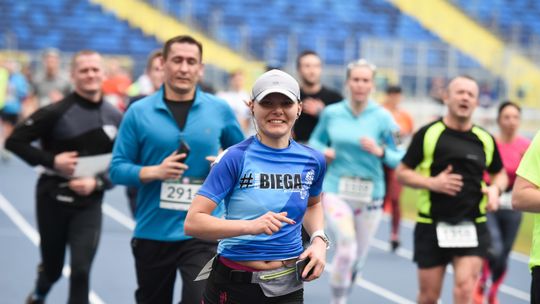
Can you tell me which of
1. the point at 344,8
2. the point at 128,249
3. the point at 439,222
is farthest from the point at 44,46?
the point at 439,222

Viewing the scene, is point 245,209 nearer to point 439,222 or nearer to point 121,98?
point 439,222

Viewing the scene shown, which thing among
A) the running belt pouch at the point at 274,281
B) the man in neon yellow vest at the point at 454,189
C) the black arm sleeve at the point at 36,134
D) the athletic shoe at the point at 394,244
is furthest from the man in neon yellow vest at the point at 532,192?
the athletic shoe at the point at 394,244

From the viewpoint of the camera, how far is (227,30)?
32.4 metres

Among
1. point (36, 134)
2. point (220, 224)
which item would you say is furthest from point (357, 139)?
point (220, 224)

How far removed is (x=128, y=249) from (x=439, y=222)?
20.1ft

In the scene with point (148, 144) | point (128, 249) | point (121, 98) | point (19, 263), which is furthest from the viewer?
point (121, 98)

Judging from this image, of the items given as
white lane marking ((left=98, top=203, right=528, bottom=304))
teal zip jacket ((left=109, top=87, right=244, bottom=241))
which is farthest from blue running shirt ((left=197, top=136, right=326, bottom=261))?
white lane marking ((left=98, top=203, right=528, bottom=304))

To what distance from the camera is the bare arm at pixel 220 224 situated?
3.85m

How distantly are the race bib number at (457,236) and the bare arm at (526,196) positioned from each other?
2041 millimetres

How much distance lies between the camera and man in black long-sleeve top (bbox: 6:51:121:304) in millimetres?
6918

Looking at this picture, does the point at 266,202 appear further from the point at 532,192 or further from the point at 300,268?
the point at 532,192

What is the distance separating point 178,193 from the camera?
Result: 580cm

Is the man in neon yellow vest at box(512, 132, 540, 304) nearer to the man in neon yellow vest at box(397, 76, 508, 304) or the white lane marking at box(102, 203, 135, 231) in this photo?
the man in neon yellow vest at box(397, 76, 508, 304)

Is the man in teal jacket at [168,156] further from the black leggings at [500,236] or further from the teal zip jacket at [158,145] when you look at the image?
the black leggings at [500,236]
